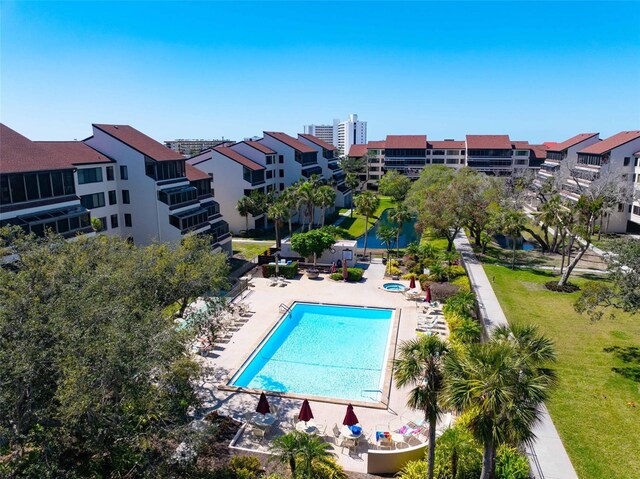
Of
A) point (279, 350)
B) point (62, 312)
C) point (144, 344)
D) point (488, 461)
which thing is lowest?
point (279, 350)

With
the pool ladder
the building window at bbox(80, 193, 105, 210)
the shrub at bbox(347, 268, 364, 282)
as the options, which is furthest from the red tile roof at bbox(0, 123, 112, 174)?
the shrub at bbox(347, 268, 364, 282)

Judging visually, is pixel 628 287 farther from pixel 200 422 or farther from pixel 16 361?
pixel 16 361

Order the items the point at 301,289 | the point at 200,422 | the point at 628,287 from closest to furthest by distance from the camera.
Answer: the point at 200,422, the point at 628,287, the point at 301,289

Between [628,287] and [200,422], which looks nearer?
[200,422]

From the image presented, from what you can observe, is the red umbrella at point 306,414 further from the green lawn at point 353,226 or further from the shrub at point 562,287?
the green lawn at point 353,226

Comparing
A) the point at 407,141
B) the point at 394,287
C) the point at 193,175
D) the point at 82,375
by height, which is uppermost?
the point at 407,141

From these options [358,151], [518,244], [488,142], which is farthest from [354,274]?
[358,151]

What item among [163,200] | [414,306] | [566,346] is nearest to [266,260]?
[163,200]

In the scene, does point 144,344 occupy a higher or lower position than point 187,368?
higher

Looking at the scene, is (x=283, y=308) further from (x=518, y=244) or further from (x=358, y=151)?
(x=358, y=151)
